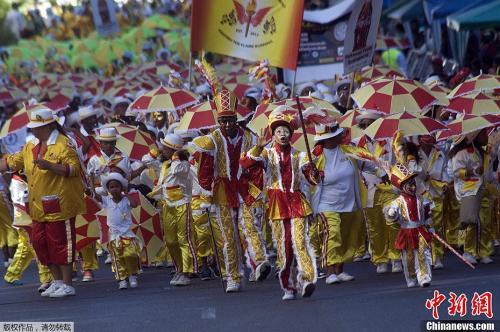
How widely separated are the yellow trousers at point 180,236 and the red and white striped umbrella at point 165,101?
315 cm

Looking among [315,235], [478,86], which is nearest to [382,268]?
[315,235]

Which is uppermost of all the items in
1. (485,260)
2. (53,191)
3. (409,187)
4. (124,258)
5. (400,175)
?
(53,191)

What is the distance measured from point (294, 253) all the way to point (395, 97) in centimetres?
353

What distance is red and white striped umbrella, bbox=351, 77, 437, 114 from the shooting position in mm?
16219

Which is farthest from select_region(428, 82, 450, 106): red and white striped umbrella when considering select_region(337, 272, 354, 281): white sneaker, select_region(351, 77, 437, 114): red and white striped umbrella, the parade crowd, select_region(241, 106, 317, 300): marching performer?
select_region(241, 106, 317, 300): marching performer

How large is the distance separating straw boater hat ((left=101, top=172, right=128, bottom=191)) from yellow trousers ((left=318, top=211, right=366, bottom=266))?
2094mm

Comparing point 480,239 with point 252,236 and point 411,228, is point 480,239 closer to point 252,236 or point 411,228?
point 411,228

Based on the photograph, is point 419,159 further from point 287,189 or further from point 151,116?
point 151,116

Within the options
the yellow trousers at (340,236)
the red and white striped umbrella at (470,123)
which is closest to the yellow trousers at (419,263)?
the yellow trousers at (340,236)

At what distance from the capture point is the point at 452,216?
17.5 metres

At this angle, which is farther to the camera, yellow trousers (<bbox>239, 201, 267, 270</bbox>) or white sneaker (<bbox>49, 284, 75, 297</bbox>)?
white sneaker (<bbox>49, 284, 75, 297</bbox>)

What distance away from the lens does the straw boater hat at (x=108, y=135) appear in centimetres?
1662

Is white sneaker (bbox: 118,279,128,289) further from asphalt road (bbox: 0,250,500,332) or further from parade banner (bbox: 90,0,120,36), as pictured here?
parade banner (bbox: 90,0,120,36)

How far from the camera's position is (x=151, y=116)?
2133cm
